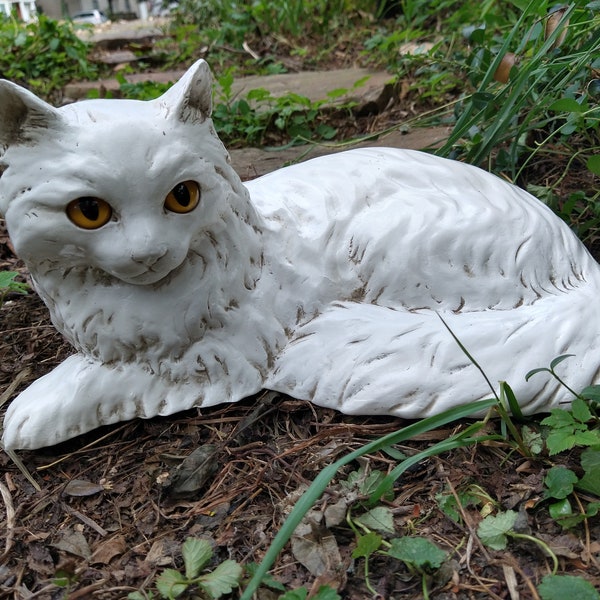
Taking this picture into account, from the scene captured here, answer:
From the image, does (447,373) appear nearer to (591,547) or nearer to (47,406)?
(591,547)

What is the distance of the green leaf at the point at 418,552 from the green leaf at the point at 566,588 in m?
0.18

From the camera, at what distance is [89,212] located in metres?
1.27

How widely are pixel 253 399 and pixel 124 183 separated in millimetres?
662

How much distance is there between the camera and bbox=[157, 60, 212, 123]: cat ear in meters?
1.31

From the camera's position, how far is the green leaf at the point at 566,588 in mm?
1061

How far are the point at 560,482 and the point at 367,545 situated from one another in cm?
41

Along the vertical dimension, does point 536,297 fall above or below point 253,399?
above

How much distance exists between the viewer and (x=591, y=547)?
121 cm

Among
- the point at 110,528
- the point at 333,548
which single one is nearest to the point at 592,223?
the point at 333,548

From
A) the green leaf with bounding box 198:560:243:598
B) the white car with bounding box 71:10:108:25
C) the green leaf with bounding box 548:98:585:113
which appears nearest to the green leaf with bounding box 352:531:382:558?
the green leaf with bounding box 198:560:243:598

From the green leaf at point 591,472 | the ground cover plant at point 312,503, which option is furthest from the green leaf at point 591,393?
the green leaf at point 591,472

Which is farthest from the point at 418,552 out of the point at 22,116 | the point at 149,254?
the point at 22,116

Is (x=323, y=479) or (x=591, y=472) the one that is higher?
(x=323, y=479)

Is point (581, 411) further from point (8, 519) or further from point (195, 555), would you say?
Result: point (8, 519)
